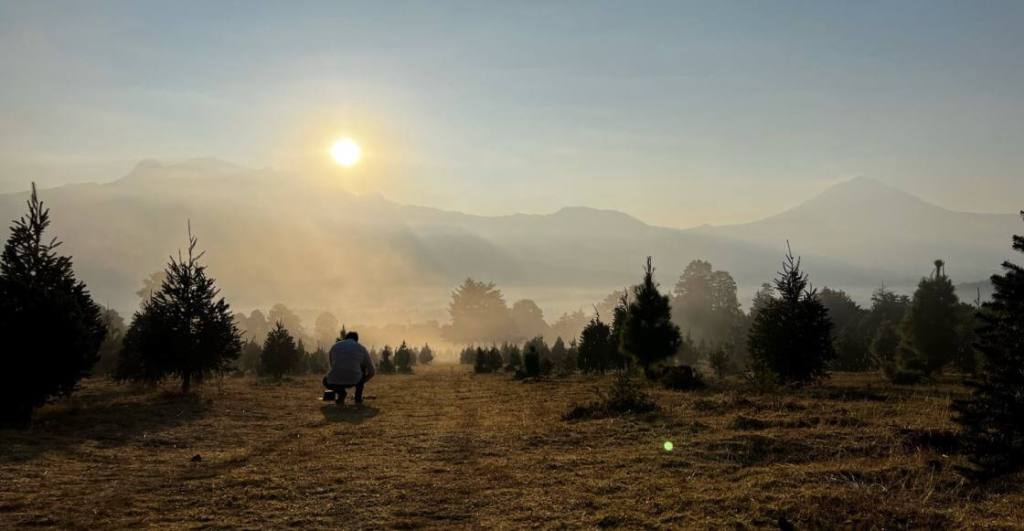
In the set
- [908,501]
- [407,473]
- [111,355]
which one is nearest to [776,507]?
[908,501]

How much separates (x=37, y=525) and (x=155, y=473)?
298 centimetres

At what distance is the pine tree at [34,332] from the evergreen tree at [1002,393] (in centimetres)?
1912

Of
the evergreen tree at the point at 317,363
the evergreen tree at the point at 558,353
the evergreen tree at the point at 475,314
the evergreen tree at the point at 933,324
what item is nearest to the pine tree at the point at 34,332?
the evergreen tree at the point at 317,363

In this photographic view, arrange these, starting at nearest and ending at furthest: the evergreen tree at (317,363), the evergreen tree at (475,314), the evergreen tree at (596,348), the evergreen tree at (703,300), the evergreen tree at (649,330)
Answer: the evergreen tree at (649,330), the evergreen tree at (596,348), the evergreen tree at (317,363), the evergreen tree at (703,300), the evergreen tree at (475,314)

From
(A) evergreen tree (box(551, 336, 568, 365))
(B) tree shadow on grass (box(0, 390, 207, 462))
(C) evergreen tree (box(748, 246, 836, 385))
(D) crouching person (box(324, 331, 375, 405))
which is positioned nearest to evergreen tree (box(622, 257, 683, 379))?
(C) evergreen tree (box(748, 246, 836, 385))

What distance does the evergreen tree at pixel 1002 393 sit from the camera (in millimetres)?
8055

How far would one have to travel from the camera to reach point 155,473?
1023 cm

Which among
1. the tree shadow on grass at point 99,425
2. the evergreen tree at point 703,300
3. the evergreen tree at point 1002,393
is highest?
the evergreen tree at point 703,300

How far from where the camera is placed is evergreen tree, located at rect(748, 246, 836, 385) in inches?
A: 1004

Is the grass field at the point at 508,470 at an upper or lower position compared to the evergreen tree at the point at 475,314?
lower

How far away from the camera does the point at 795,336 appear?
25.6 metres

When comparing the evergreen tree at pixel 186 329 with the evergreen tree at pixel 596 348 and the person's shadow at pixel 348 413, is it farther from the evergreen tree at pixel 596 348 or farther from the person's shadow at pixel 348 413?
the evergreen tree at pixel 596 348

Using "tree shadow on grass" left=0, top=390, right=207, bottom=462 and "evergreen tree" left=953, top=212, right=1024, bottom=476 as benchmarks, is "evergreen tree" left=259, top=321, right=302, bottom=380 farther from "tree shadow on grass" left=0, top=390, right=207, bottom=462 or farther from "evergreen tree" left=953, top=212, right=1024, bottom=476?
"evergreen tree" left=953, top=212, right=1024, bottom=476

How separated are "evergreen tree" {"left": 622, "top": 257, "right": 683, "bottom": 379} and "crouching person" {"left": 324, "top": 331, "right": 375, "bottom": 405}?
17461 millimetres
